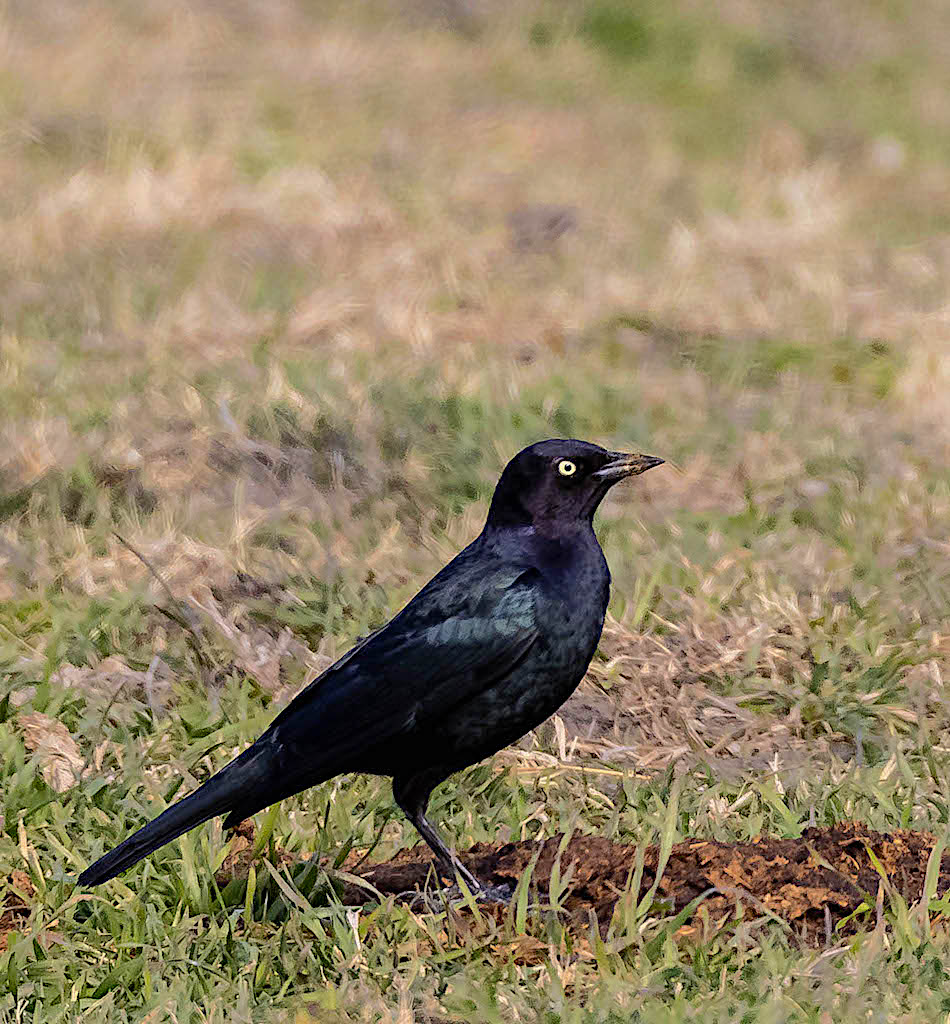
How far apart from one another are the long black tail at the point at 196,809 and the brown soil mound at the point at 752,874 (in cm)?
30

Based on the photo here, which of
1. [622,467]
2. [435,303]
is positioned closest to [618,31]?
[435,303]

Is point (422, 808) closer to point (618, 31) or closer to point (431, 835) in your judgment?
point (431, 835)

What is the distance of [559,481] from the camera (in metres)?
4.23

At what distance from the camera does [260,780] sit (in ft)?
12.7

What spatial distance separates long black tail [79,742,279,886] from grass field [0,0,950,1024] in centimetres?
10

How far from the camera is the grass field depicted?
3701mm

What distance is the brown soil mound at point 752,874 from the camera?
3746mm

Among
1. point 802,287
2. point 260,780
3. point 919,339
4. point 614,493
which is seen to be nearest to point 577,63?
point 802,287

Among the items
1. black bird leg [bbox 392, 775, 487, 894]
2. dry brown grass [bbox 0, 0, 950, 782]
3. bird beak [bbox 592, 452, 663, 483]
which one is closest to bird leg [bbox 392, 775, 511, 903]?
black bird leg [bbox 392, 775, 487, 894]

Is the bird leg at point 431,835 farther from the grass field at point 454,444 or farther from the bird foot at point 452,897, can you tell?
the grass field at point 454,444

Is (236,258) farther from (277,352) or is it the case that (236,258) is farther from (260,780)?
(260,780)

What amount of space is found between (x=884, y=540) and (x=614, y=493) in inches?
40.6

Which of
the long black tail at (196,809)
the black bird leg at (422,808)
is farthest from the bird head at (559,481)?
the long black tail at (196,809)

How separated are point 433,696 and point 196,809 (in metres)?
0.53
